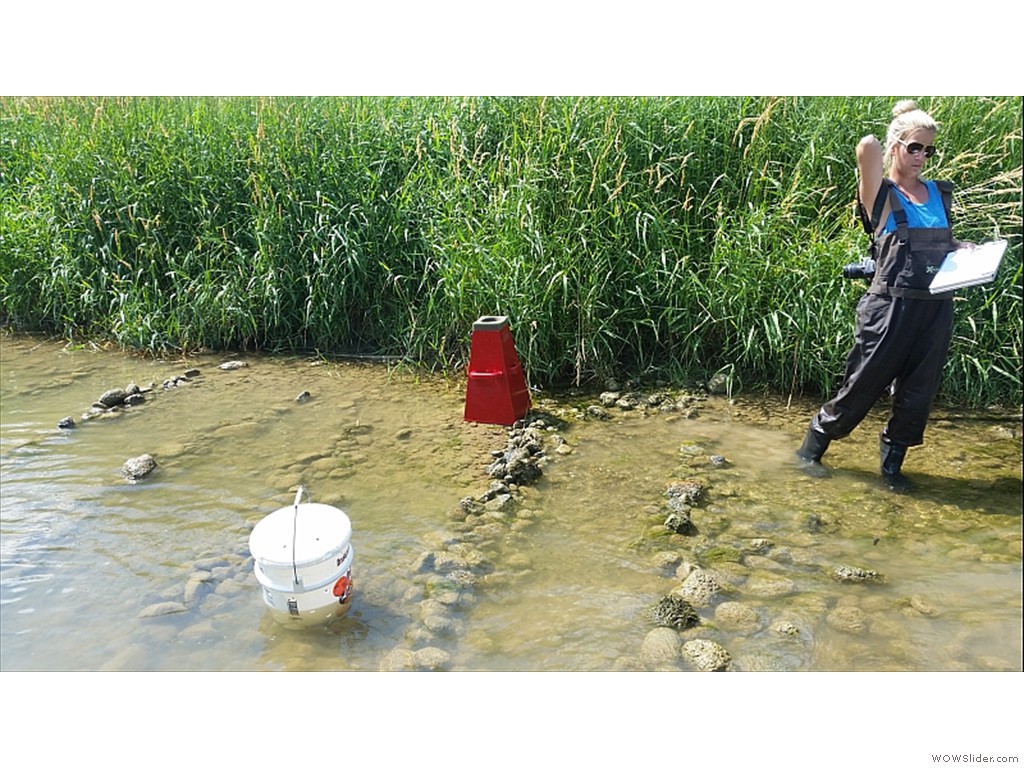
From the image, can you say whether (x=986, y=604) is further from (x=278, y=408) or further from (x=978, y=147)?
(x=278, y=408)

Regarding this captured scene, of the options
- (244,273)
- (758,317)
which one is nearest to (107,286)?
(244,273)

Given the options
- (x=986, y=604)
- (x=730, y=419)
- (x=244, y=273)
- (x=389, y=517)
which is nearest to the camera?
(x=986, y=604)

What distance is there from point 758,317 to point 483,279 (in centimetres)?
186

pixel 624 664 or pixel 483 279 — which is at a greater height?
pixel 483 279

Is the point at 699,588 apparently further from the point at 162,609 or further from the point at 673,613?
the point at 162,609

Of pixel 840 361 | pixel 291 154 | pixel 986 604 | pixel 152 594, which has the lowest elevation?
pixel 152 594

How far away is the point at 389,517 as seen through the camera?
12.5 ft

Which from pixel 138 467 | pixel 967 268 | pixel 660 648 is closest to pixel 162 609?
pixel 138 467

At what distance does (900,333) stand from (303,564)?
113 inches

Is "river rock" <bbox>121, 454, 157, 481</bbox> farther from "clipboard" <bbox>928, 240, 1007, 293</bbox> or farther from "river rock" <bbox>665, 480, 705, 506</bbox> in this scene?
"clipboard" <bbox>928, 240, 1007, 293</bbox>

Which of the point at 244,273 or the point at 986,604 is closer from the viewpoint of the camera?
the point at 986,604

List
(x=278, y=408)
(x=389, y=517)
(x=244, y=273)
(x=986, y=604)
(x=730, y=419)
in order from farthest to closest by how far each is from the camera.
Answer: (x=244, y=273) < (x=278, y=408) < (x=730, y=419) < (x=389, y=517) < (x=986, y=604)

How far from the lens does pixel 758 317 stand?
16.9 ft

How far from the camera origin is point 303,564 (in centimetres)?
280
